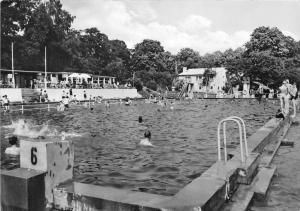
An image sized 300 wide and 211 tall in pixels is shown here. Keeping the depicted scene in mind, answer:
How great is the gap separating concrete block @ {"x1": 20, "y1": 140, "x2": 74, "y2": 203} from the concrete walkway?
321cm

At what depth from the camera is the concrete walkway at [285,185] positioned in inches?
227

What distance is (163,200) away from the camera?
191 inches

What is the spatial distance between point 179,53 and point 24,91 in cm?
7616

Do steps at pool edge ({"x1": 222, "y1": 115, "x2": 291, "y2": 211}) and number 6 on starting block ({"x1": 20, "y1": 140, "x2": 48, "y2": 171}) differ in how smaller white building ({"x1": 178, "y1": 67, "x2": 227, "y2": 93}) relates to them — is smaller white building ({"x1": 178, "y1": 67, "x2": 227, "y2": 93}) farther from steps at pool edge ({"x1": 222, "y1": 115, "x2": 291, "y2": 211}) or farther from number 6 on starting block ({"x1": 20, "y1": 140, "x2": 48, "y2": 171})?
number 6 on starting block ({"x1": 20, "y1": 140, "x2": 48, "y2": 171})

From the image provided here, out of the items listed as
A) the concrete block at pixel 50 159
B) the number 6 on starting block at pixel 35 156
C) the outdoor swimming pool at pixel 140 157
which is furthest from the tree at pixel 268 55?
the number 6 on starting block at pixel 35 156

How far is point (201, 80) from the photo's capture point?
9419 cm

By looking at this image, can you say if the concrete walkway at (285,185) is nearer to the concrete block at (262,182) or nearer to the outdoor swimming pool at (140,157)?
the concrete block at (262,182)

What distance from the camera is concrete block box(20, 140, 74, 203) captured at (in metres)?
5.12

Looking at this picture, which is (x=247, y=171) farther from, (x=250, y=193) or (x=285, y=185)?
(x=285, y=185)

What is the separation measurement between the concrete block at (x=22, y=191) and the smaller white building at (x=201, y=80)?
88071 mm

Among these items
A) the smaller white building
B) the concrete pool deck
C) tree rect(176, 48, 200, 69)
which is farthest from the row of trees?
the concrete pool deck

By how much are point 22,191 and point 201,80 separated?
91270 millimetres

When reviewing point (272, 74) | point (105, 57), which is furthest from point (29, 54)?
point (272, 74)

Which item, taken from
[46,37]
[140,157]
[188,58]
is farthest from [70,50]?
[140,157]
